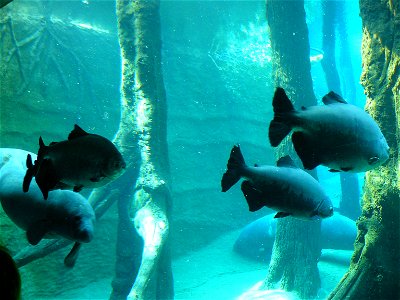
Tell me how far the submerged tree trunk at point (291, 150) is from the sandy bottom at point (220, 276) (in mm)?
564

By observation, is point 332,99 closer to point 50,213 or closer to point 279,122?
point 279,122

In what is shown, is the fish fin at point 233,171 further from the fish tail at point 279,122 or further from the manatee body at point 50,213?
the manatee body at point 50,213

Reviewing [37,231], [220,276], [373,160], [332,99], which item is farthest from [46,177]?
Answer: [220,276]

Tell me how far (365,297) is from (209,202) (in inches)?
504

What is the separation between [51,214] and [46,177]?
307 millimetres

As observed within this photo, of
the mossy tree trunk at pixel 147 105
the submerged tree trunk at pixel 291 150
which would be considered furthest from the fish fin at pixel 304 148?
the submerged tree trunk at pixel 291 150

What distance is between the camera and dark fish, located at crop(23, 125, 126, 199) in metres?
1.72

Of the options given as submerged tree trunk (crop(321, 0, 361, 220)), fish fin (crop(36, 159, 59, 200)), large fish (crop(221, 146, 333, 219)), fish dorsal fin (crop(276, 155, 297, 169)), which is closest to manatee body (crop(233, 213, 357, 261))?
submerged tree trunk (crop(321, 0, 361, 220))

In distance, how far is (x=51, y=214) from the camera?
1.89 meters

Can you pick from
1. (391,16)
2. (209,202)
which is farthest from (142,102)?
(209,202)

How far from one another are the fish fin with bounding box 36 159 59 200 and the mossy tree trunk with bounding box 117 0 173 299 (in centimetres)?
690

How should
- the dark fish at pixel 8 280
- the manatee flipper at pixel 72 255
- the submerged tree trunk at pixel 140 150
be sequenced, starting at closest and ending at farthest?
the dark fish at pixel 8 280, the manatee flipper at pixel 72 255, the submerged tree trunk at pixel 140 150

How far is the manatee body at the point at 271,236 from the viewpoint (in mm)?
11914

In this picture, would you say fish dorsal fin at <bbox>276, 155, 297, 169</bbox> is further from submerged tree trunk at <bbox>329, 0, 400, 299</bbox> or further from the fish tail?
submerged tree trunk at <bbox>329, 0, 400, 299</bbox>
